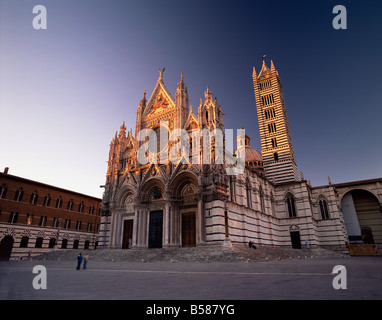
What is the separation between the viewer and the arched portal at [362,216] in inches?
1364

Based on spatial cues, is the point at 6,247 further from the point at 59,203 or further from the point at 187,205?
the point at 187,205

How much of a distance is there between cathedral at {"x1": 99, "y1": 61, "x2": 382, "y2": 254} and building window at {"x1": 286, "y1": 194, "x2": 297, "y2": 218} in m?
0.14

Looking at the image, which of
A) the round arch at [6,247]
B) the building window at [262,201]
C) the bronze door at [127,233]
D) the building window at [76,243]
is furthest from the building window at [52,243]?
the building window at [262,201]

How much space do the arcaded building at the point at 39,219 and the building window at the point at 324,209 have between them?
35856mm

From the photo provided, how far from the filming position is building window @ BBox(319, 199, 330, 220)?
33.8 metres

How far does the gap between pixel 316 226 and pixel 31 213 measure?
39.2 m

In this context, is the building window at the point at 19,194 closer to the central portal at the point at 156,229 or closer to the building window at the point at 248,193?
the central portal at the point at 156,229

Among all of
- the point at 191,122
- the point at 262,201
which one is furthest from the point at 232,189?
the point at 191,122

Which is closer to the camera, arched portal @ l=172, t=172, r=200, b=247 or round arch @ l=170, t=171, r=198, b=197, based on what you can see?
arched portal @ l=172, t=172, r=200, b=247

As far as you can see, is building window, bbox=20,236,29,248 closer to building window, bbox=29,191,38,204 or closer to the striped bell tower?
building window, bbox=29,191,38,204

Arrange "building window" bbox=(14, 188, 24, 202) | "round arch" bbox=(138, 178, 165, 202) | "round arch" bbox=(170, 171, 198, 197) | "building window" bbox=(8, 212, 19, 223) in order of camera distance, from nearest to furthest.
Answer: "round arch" bbox=(170, 171, 198, 197) < "round arch" bbox=(138, 178, 165, 202) < "building window" bbox=(8, 212, 19, 223) < "building window" bbox=(14, 188, 24, 202)

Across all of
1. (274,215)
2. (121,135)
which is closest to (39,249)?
(121,135)

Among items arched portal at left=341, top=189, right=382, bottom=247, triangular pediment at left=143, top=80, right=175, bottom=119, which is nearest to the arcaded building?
triangular pediment at left=143, top=80, right=175, bottom=119
